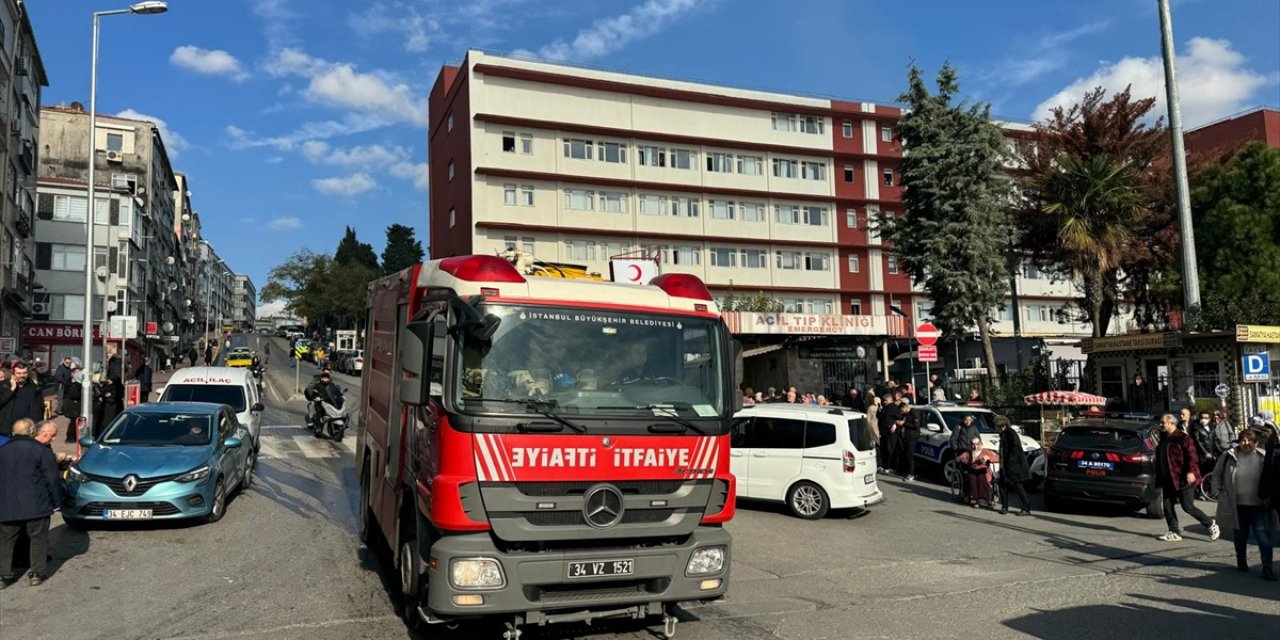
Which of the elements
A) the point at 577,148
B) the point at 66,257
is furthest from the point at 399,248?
the point at 577,148

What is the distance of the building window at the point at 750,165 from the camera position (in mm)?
51938

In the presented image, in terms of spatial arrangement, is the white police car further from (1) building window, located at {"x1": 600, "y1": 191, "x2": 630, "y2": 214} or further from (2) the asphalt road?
(1) building window, located at {"x1": 600, "y1": 191, "x2": 630, "y2": 214}

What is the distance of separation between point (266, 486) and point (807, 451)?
8.76 m

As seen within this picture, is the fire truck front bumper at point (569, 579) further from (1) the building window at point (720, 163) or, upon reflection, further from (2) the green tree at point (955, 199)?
(1) the building window at point (720, 163)

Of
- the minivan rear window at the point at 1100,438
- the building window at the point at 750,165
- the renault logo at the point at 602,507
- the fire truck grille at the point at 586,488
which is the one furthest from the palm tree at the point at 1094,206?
the building window at the point at 750,165

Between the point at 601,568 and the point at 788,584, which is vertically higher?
the point at 601,568

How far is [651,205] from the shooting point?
4991 centimetres

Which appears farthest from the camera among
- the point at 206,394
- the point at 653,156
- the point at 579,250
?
the point at 653,156

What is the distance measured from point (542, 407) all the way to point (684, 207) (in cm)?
4595

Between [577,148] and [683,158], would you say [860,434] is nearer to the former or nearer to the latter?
[577,148]

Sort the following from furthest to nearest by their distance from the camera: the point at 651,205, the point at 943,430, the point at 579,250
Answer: the point at 651,205
the point at 579,250
the point at 943,430

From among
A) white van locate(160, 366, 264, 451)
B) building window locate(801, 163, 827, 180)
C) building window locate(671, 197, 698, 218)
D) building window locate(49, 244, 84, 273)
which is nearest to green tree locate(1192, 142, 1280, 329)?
building window locate(801, 163, 827, 180)

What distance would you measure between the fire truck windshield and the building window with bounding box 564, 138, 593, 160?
140 ft

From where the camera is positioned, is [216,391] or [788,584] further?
[216,391]
